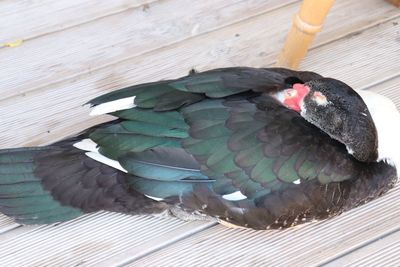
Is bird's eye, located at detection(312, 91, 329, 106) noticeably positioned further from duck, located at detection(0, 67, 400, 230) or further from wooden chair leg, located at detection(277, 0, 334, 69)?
wooden chair leg, located at detection(277, 0, 334, 69)

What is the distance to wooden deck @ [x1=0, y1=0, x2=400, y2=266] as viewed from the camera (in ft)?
5.46

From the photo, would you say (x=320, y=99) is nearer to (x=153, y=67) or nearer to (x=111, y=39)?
(x=153, y=67)

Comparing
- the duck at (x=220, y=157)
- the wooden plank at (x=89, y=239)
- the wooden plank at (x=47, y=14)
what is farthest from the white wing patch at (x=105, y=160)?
the wooden plank at (x=47, y=14)

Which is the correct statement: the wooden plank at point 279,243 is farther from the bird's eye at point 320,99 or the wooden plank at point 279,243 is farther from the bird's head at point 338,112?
the bird's eye at point 320,99

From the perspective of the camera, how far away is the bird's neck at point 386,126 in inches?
64.9

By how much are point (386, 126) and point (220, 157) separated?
1.70 ft

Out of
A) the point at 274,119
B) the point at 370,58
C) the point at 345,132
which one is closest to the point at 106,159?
the point at 274,119

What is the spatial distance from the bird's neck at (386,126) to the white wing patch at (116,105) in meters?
0.67

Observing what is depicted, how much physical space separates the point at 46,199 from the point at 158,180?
1.07ft

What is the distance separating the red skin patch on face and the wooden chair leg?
34 centimetres

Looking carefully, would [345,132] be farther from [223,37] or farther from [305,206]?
[223,37]

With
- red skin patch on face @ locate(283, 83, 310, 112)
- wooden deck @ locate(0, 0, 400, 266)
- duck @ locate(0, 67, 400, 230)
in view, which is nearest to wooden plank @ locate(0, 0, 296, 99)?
wooden deck @ locate(0, 0, 400, 266)

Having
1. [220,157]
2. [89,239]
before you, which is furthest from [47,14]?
[220,157]

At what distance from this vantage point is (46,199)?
5.28 feet
